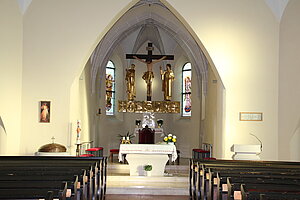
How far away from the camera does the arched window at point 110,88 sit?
61.5ft

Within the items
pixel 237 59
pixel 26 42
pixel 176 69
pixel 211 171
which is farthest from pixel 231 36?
pixel 176 69

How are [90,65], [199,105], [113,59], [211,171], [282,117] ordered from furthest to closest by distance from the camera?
1. [113,59]
2. [199,105]
3. [90,65]
4. [282,117]
5. [211,171]

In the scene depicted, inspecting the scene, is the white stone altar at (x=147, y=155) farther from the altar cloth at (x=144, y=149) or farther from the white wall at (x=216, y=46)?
the white wall at (x=216, y=46)

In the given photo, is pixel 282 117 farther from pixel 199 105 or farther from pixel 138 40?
pixel 138 40

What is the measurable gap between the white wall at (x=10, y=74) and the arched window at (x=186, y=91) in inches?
368

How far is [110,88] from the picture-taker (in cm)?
1902

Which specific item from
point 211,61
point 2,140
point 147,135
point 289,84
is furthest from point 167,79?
point 2,140

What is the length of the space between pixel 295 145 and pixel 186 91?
28.5ft

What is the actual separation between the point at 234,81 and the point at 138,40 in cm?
873

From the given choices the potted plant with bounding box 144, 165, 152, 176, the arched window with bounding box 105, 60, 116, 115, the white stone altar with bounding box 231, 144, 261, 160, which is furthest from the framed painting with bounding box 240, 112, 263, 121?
the arched window with bounding box 105, 60, 116, 115

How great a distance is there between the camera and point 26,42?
11.1 meters

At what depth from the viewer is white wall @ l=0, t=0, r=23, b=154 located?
10.0 m

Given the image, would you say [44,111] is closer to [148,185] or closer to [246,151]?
[148,185]

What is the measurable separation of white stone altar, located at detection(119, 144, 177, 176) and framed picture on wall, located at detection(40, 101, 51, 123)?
78.8 inches
